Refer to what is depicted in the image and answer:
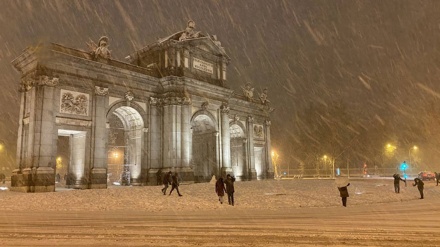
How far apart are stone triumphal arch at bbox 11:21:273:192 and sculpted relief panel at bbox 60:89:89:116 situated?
0.25 feet

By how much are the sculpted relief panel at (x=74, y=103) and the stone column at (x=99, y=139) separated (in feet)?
2.41

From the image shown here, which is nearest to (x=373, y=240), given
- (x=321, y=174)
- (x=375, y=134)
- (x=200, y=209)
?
(x=200, y=209)

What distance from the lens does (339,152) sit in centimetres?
4978

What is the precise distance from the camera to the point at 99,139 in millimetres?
26859

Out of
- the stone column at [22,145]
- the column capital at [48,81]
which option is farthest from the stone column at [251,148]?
the stone column at [22,145]

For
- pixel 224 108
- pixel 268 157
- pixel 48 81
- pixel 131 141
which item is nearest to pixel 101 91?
pixel 48 81

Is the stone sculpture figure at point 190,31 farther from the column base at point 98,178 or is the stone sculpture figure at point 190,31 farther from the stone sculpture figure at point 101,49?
the column base at point 98,178

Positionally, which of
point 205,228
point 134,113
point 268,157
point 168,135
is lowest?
point 205,228

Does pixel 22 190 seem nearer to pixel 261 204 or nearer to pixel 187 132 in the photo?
pixel 187 132

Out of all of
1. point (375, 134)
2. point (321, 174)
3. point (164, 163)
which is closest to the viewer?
point (164, 163)

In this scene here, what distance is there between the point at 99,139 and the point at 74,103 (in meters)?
3.37

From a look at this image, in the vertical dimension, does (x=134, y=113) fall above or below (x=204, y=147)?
above

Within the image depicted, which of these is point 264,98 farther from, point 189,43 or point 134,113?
point 134,113

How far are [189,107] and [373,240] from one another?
2545 cm
